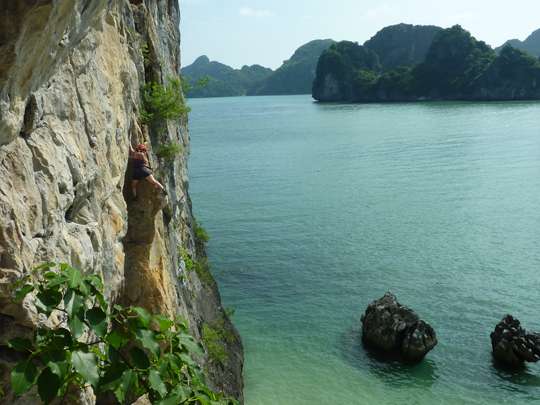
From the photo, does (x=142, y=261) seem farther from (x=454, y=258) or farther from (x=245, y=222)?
(x=245, y=222)

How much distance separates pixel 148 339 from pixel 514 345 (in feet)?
47.8

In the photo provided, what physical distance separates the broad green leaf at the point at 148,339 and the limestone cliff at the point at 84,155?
4.76 feet

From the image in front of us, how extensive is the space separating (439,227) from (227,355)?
17947mm

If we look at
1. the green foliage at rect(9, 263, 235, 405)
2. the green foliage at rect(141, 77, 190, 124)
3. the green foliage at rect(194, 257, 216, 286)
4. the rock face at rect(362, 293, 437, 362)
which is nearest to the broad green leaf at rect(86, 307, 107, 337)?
the green foliage at rect(9, 263, 235, 405)

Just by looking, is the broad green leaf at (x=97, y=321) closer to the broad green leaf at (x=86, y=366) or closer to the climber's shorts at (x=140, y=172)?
the broad green leaf at (x=86, y=366)

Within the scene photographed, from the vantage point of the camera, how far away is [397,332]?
16969 mm

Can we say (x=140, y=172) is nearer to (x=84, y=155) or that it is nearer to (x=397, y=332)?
(x=84, y=155)

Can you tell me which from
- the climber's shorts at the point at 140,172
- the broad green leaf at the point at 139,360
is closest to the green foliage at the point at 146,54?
the climber's shorts at the point at 140,172

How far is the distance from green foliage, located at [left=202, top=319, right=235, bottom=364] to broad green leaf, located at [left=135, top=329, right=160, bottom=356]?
30.6 ft

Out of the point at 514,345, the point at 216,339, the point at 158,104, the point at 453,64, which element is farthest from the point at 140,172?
the point at 453,64

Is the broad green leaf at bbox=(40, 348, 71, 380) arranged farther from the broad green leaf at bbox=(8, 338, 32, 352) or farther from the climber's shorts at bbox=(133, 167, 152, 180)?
the climber's shorts at bbox=(133, 167, 152, 180)

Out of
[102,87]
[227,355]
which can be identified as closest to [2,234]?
[102,87]

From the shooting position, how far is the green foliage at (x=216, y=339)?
528 inches

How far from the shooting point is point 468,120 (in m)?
85.4
